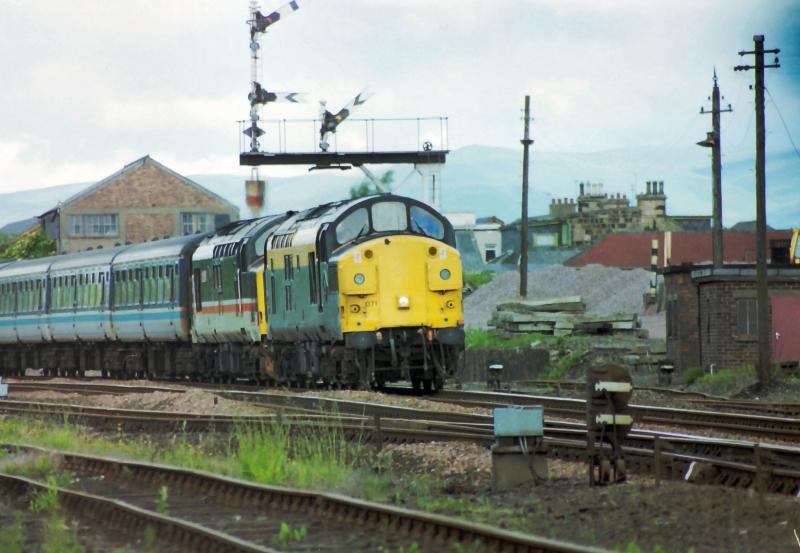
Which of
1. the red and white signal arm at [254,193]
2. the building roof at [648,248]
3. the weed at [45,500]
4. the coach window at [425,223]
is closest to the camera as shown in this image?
the weed at [45,500]

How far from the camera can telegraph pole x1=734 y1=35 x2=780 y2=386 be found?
29.6 m

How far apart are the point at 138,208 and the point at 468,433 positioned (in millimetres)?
72446

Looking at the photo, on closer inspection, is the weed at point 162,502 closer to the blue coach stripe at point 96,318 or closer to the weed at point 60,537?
the weed at point 60,537

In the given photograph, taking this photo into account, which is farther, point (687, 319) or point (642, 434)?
point (687, 319)

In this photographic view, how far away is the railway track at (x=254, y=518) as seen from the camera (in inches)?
372

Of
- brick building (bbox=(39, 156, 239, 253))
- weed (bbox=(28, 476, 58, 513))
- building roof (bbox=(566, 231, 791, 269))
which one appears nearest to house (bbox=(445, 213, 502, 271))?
building roof (bbox=(566, 231, 791, 269))

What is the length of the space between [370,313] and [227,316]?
6845 mm

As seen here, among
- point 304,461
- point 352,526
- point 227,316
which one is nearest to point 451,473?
point 304,461

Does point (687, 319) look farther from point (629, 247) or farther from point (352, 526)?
point (629, 247)

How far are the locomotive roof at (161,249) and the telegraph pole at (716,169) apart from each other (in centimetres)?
1512

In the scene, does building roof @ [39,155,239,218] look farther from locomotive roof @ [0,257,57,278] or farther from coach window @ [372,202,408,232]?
coach window @ [372,202,408,232]

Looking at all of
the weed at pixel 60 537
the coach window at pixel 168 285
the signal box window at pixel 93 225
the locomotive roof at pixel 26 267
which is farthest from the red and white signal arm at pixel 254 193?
the weed at pixel 60 537

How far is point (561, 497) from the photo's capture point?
11.6 meters

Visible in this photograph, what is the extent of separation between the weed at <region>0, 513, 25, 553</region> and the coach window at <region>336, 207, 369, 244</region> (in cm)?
1376
